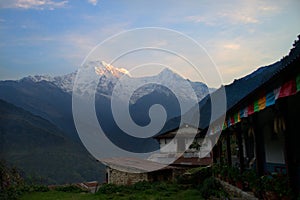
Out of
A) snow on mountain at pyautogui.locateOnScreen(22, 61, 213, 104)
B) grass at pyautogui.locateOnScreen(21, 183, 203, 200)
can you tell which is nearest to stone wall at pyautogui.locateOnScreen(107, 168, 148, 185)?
grass at pyautogui.locateOnScreen(21, 183, 203, 200)

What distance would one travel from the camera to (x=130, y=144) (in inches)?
1316

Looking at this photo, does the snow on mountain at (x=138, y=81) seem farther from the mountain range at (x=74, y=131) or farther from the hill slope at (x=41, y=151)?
the hill slope at (x=41, y=151)

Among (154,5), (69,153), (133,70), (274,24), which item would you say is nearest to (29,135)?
(69,153)

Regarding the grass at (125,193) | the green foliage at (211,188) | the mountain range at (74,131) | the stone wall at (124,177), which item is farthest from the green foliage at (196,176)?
the mountain range at (74,131)

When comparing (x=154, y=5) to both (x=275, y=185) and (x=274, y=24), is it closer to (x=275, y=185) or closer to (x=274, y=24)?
(x=274, y=24)

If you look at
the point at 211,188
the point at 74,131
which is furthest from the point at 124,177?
the point at 74,131

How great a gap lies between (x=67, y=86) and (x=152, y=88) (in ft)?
96.8

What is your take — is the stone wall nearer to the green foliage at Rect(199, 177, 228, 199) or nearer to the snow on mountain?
the snow on mountain

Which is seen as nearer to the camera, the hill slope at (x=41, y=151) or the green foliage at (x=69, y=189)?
the green foliage at (x=69, y=189)

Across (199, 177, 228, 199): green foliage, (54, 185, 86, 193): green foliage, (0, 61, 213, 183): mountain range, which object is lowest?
(54, 185, 86, 193): green foliage

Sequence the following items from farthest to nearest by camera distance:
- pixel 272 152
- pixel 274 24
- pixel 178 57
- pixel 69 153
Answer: pixel 69 153
pixel 178 57
pixel 274 24
pixel 272 152

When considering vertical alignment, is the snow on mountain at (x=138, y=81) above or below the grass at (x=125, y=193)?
above

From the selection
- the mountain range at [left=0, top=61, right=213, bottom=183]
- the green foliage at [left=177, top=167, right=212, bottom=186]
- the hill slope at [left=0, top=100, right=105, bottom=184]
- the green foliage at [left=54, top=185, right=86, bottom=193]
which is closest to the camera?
the green foliage at [left=177, top=167, right=212, bottom=186]

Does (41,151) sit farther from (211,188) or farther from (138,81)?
(211,188)
